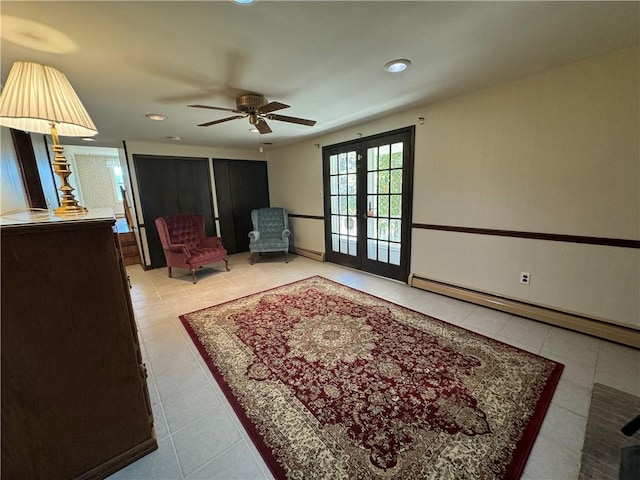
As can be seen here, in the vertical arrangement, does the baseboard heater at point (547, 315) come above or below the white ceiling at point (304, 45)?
below

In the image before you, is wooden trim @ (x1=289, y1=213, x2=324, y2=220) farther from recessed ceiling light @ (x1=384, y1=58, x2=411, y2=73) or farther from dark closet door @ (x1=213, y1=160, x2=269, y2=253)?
recessed ceiling light @ (x1=384, y1=58, x2=411, y2=73)

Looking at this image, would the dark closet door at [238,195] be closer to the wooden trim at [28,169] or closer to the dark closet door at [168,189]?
the dark closet door at [168,189]

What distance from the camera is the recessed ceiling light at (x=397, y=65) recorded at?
74.7 inches

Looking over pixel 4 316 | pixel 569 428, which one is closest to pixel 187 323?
pixel 4 316

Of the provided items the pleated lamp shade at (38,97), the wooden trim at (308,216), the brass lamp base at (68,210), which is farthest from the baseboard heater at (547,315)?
the pleated lamp shade at (38,97)

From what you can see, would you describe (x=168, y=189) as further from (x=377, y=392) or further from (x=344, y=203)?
(x=377, y=392)

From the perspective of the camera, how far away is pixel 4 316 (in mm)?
953

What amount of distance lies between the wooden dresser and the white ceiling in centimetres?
115

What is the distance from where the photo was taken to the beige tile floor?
1.26 meters

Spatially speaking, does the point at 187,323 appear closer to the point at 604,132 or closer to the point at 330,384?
the point at 330,384

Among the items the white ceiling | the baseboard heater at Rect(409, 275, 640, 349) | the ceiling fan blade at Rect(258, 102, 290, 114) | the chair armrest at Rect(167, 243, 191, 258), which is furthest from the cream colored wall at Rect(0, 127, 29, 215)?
the baseboard heater at Rect(409, 275, 640, 349)

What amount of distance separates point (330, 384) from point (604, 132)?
2810mm

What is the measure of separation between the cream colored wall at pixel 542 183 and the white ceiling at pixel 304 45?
248mm

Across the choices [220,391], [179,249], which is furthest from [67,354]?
[179,249]
